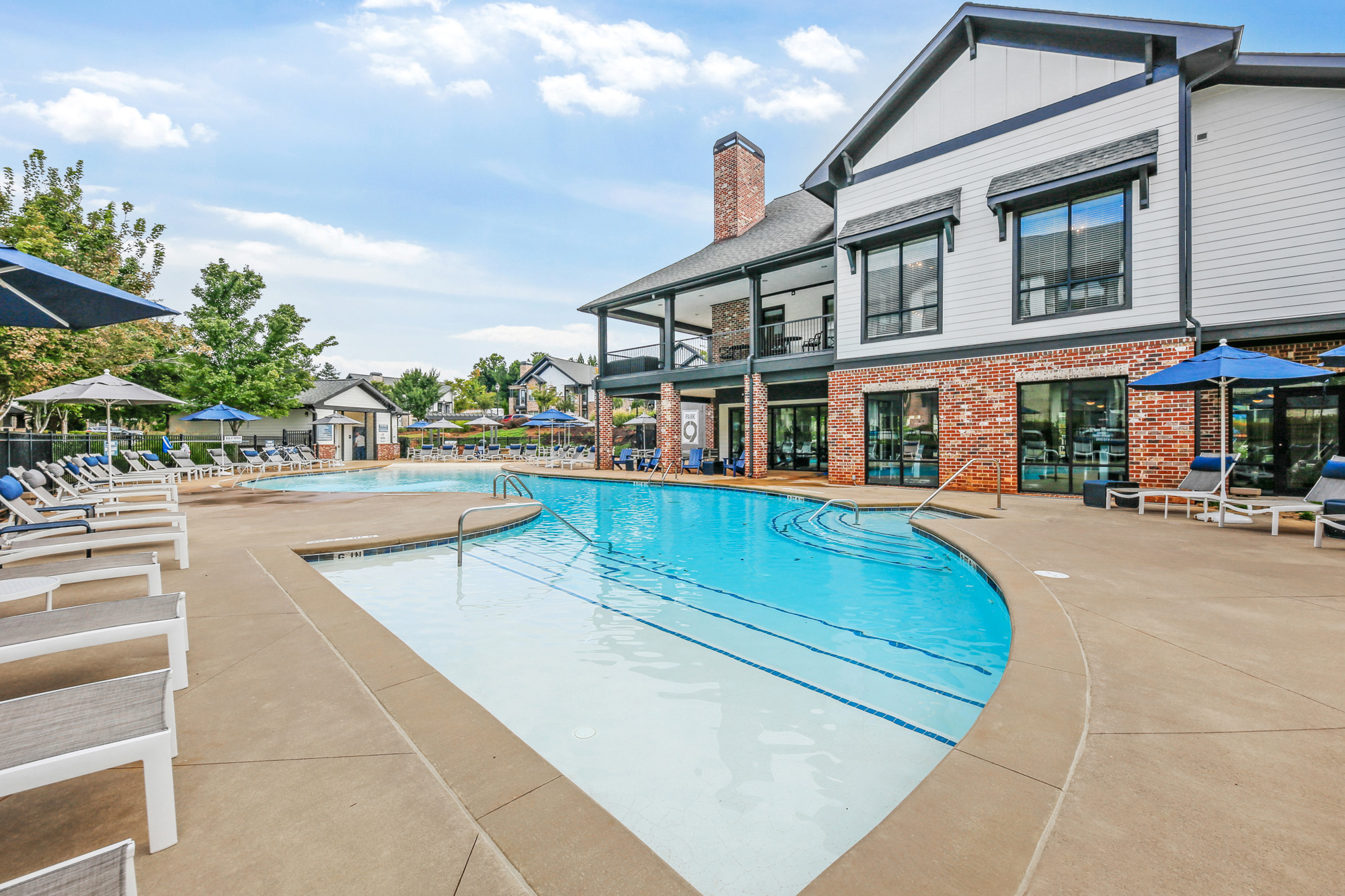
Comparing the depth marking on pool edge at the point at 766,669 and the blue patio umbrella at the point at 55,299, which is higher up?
the blue patio umbrella at the point at 55,299

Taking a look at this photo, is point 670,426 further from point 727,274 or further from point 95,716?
point 95,716

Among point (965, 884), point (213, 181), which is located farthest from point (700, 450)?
point (213, 181)

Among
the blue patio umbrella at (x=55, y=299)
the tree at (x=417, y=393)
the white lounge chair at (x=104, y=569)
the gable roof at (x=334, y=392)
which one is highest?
the tree at (x=417, y=393)

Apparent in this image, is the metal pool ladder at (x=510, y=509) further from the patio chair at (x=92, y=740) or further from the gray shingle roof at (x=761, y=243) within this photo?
the gray shingle roof at (x=761, y=243)

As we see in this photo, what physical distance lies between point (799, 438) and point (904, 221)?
811 cm

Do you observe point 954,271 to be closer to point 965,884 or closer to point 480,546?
point 480,546

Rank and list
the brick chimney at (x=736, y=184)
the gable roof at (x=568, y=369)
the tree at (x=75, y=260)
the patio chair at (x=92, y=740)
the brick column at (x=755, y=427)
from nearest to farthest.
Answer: the patio chair at (x=92, y=740) < the tree at (x=75, y=260) < the brick column at (x=755, y=427) < the brick chimney at (x=736, y=184) < the gable roof at (x=568, y=369)

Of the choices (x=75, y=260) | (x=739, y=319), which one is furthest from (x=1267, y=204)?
(x=75, y=260)

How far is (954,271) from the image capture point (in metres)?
11.5

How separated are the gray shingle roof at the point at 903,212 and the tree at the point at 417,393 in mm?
43618

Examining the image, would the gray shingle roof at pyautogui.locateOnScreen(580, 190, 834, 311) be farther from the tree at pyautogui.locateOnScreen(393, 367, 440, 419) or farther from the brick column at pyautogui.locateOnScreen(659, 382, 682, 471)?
the tree at pyautogui.locateOnScreen(393, 367, 440, 419)

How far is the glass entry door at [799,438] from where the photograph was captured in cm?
1792

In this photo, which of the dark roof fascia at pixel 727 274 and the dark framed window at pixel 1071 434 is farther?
the dark roof fascia at pixel 727 274

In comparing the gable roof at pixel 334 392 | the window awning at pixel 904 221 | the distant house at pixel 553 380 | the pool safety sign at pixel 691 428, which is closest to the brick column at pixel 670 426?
the pool safety sign at pixel 691 428
